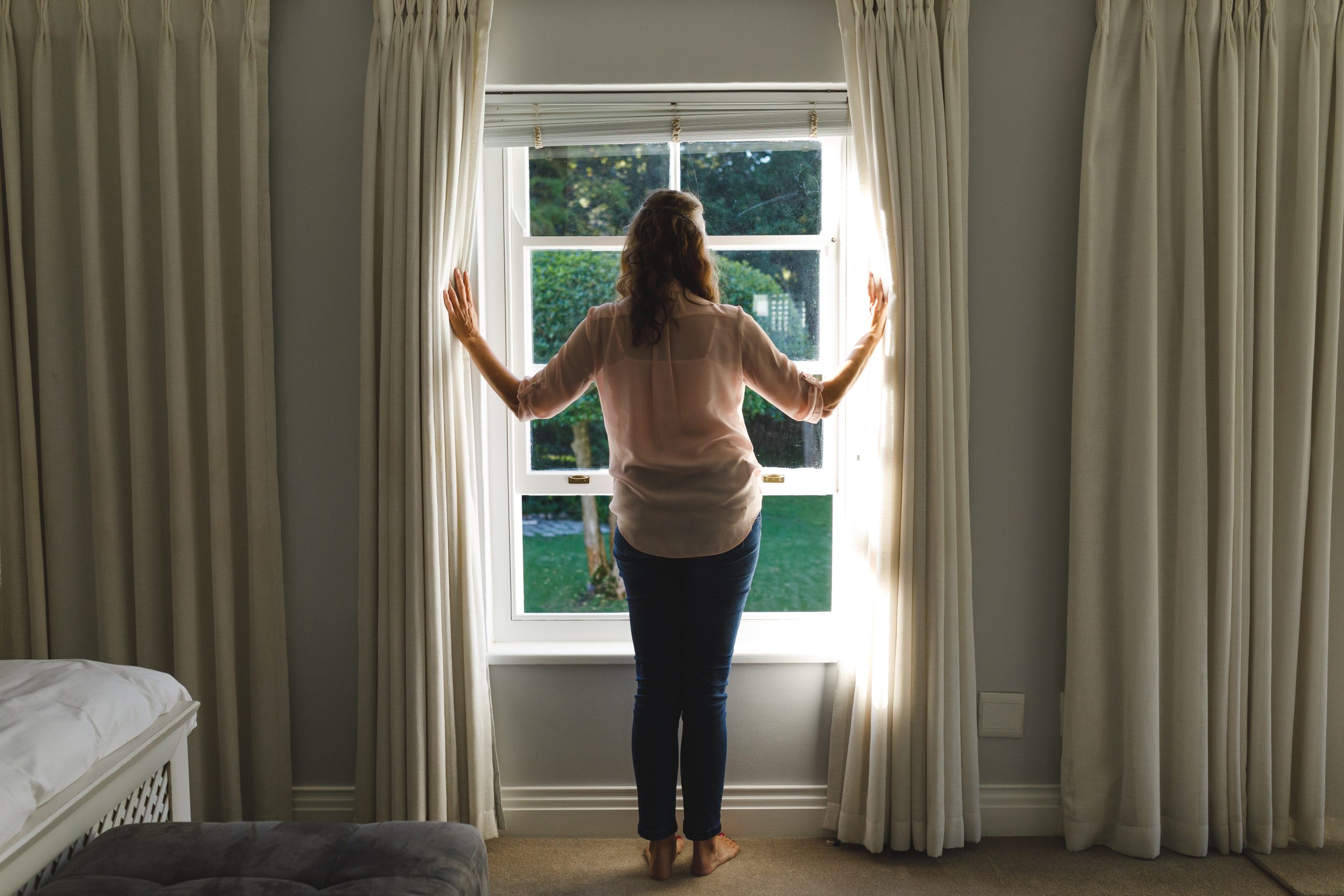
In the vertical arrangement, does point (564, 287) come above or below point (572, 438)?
above

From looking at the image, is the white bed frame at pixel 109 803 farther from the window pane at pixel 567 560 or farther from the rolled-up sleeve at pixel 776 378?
the rolled-up sleeve at pixel 776 378

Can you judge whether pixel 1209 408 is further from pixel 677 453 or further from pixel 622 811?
pixel 622 811

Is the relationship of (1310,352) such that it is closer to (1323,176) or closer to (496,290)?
(1323,176)

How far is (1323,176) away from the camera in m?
1.91

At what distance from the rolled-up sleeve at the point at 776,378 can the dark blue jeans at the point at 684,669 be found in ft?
0.93

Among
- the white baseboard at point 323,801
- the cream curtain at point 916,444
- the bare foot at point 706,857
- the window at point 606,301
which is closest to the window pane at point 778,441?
the window at point 606,301

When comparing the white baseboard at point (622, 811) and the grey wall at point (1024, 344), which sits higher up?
the grey wall at point (1024, 344)

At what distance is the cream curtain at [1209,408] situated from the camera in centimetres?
187

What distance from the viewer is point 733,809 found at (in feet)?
6.81

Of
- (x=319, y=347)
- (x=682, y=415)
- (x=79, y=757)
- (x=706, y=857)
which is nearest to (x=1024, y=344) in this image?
(x=682, y=415)

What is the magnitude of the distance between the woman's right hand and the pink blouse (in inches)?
11.6

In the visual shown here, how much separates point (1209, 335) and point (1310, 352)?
23 cm

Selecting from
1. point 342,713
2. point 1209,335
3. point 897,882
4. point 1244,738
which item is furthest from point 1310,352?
point 342,713

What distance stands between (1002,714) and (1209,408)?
37.0 inches
